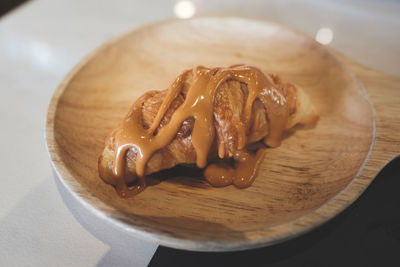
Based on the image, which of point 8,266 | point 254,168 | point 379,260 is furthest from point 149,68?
point 379,260

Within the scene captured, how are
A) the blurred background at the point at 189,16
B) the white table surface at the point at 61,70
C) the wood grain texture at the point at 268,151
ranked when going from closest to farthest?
the wood grain texture at the point at 268,151, the white table surface at the point at 61,70, the blurred background at the point at 189,16

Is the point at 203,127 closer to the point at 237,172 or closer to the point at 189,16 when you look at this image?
the point at 237,172

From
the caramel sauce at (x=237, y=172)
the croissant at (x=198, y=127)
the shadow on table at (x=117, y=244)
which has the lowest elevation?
the shadow on table at (x=117, y=244)

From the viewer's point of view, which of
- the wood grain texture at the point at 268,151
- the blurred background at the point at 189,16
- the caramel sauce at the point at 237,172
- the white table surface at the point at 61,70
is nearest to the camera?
the wood grain texture at the point at 268,151

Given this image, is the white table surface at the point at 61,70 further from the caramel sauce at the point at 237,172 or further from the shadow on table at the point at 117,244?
→ the caramel sauce at the point at 237,172

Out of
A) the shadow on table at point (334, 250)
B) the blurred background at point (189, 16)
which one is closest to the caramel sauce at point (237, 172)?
the shadow on table at point (334, 250)

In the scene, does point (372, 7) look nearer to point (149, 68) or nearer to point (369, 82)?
point (369, 82)
